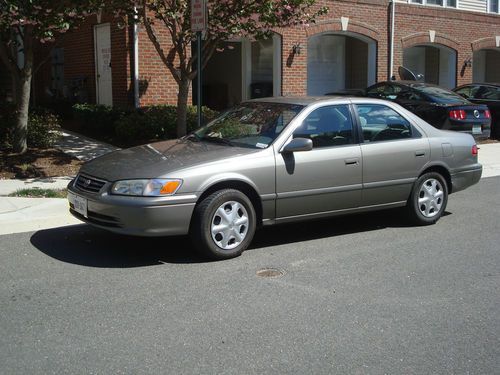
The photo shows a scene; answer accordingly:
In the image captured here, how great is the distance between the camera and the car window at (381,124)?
6.94m

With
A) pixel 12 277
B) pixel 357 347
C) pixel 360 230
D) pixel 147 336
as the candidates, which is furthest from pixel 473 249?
pixel 12 277

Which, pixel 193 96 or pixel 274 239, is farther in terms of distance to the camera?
pixel 193 96

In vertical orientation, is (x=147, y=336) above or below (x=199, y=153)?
below

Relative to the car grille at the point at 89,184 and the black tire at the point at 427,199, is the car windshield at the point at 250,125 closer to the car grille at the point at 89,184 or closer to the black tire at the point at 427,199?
the car grille at the point at 89,184

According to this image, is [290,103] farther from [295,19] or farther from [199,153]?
[295,19]

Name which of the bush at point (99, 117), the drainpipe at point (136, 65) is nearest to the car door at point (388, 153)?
the bush at point (99, 117)

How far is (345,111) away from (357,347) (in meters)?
3.41

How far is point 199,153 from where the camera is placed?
6.14 m

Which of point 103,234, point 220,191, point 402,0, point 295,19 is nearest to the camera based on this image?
point 220,191

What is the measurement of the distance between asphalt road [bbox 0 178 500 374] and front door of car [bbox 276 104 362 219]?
479 mm

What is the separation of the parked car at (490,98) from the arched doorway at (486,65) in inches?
327

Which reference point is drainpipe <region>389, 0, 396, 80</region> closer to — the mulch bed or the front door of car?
the mulch bed

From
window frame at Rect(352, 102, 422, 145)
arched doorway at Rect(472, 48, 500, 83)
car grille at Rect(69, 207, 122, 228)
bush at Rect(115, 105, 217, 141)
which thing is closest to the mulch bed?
bush at Rect(115, 105, 217, 141)

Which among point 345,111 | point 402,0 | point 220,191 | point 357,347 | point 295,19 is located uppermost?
point 402,0
